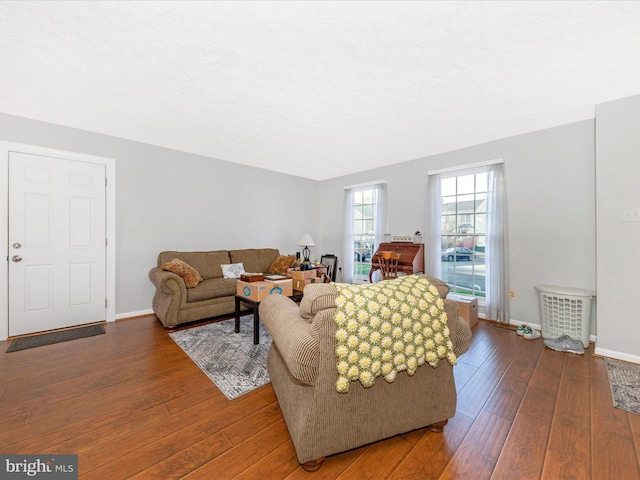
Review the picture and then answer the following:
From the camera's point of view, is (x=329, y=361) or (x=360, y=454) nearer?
(x=329, y=361)

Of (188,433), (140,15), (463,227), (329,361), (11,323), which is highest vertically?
(140,15)

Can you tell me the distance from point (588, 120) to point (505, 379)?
2.97m

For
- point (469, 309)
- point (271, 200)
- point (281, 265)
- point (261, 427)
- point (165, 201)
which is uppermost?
point (271, 200)

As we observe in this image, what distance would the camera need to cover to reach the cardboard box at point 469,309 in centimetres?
318

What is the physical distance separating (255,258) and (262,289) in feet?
6.27

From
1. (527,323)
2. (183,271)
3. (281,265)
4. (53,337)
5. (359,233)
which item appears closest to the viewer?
(53,337)

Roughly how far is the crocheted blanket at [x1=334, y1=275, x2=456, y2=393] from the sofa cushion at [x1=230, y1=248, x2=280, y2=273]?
11.0ft

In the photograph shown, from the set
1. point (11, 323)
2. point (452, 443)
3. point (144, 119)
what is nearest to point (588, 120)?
point (452, 443)

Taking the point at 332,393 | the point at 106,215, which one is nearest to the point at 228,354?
the point at 332,393

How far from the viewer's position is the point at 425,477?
48.4 inches

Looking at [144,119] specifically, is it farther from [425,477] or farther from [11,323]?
[425,477]

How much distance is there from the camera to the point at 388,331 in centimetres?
126

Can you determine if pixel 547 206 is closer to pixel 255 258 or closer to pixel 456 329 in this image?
pixel 456 329

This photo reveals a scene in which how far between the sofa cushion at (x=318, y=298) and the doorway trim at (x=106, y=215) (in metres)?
3.38
